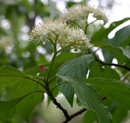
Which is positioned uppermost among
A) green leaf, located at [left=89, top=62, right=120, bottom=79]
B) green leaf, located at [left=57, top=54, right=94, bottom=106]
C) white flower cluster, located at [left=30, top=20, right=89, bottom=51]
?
white flower cluster, located at [left=30, top=20, right=89, bottom=51]

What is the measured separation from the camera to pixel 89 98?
741 mm

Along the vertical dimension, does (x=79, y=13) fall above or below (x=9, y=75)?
above

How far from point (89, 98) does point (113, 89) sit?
0.16 metres

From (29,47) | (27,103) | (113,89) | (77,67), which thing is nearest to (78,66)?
(77,67)

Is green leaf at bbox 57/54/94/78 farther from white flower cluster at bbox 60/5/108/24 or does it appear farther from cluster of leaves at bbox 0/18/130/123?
white flower cluster at bbox 60/5/108/24

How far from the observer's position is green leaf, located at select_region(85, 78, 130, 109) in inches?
32.3

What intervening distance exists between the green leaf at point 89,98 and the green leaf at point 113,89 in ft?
0.29

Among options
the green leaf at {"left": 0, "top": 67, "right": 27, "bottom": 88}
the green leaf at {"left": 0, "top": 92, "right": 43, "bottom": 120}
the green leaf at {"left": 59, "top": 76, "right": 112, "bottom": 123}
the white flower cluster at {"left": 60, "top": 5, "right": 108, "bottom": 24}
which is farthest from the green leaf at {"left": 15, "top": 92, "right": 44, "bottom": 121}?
the white flower cluster at {"left": 60, "top": 5, "right": 108, "bottom": 24}

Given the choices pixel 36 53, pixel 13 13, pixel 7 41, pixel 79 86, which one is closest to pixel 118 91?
pixel 79 86

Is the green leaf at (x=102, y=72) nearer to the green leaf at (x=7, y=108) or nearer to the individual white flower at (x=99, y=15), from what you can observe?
the individual white flower at (x=99, y=15)

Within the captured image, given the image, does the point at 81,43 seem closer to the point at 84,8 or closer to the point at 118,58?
the point at 84,8

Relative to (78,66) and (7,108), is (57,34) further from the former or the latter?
(7,108)

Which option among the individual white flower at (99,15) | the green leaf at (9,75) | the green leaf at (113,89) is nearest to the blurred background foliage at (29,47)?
the individual white flower at (99,15)

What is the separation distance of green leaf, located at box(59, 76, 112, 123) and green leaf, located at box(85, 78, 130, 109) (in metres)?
0.09
